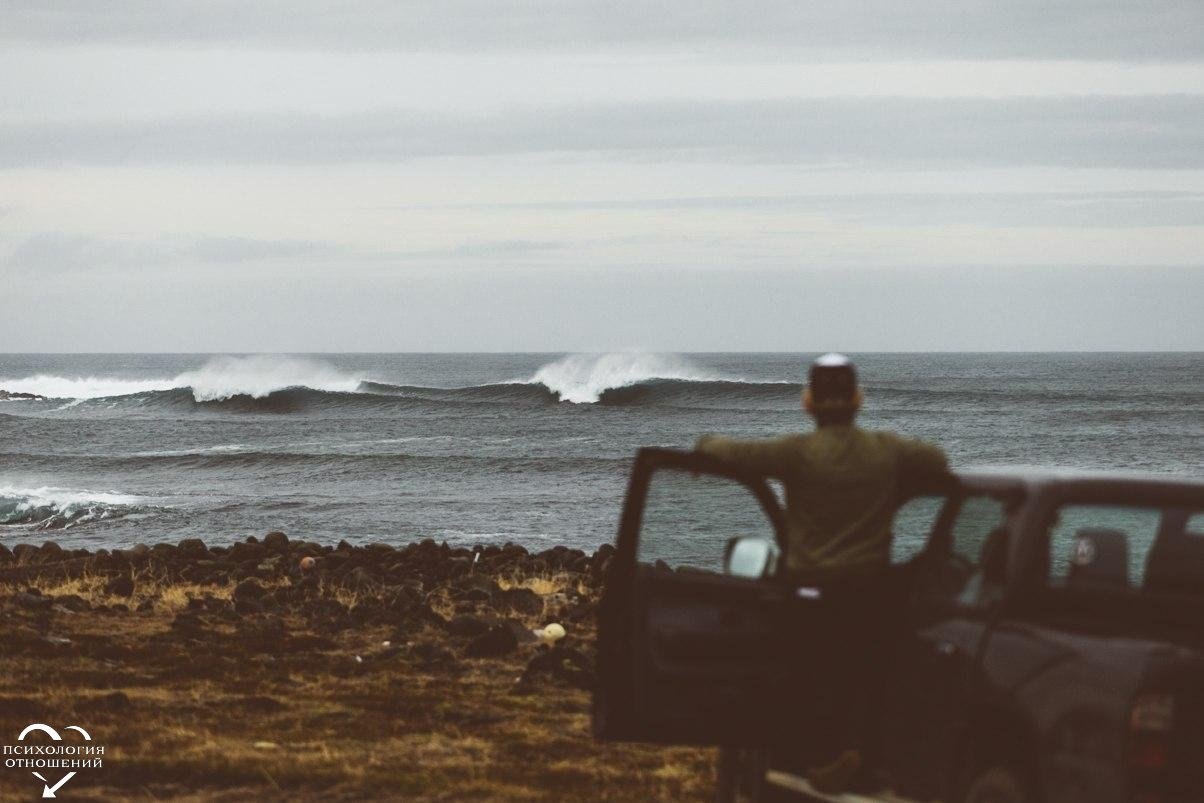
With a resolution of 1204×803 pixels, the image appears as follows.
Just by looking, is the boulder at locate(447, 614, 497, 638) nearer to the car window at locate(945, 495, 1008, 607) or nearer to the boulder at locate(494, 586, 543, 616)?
the boulder at locate(494, 586, 543, 616)

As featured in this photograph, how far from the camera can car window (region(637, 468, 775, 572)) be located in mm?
5672

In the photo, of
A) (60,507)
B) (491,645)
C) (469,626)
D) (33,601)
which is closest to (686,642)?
(491,645)

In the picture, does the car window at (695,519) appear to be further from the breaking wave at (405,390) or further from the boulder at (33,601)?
the breaking wave at (405,390)

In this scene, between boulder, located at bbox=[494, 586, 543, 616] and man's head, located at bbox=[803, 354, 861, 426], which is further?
boulder, located at bbox=[494, 586, 543, 616]

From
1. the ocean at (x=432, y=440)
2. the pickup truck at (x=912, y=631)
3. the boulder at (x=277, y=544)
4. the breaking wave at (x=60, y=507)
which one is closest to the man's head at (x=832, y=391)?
the pickup truck at (x=912, y=631)

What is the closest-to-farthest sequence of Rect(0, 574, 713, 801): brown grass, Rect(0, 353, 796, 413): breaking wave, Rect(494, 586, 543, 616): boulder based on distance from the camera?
Rect(0, 574, 713, 801): brown grass
Rect(494, 586, 543, 616): boulder
Rect(0, 353, 796, 413): breaking wave

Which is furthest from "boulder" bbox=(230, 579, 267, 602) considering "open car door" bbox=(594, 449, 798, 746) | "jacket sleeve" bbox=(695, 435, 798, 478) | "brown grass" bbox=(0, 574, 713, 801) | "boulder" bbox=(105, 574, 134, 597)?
"jacket sleeve" bbox=(695, 435, 798, 478)

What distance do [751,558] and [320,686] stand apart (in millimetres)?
5843

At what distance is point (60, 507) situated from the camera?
111 feet

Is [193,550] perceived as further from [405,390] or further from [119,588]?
[405,390]

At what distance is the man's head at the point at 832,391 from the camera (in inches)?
219

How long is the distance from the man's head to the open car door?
0.36 m

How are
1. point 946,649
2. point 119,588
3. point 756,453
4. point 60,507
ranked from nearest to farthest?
point 946,649 → point 756,453 → point 119,588 → point 60,507

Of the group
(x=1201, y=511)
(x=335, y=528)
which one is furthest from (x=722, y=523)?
(x=335, y=528)
